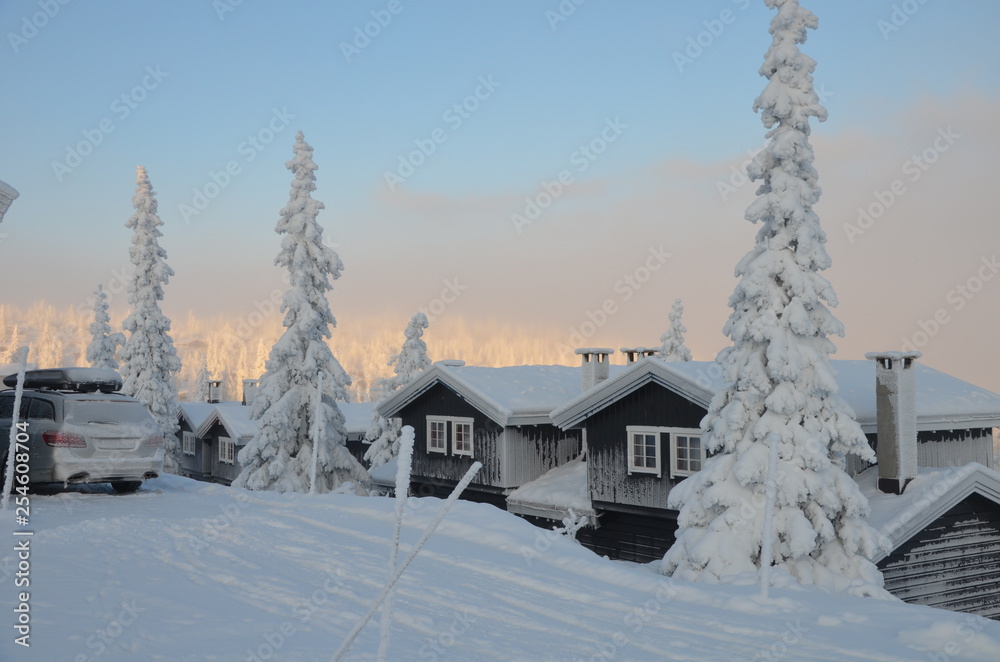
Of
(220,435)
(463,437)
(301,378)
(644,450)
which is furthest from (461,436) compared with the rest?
(220,435)

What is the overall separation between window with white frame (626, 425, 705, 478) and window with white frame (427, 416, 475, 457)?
743 cm

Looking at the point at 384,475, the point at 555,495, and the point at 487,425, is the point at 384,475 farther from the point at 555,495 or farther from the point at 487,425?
the point at 555,495

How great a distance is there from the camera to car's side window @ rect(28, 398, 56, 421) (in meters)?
13.2

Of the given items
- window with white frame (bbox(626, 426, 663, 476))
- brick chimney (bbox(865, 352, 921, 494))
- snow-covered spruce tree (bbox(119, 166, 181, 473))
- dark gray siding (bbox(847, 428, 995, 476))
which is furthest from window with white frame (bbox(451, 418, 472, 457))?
snow-covered spruce tree (bbox(119, 166, 181, 473))

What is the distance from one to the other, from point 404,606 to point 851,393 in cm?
1890

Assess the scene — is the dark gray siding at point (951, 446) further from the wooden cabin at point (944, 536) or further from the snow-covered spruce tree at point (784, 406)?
the snow-covered spruce tree at point (784, 406)

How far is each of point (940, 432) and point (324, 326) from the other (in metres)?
21.9

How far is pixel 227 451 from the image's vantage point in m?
46.8

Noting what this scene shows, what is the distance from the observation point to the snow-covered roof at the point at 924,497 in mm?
17466

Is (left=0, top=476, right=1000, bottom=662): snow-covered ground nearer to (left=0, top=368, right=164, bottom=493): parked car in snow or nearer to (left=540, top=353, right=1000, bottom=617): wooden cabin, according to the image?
(left=0, top=368, right=164, bottom=493): parked car in snow

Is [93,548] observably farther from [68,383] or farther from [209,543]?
[68,383]

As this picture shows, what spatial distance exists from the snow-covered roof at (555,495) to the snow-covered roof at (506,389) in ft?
6.61

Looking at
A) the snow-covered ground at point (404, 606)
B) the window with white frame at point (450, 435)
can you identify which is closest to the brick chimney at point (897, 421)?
the snow-covered ground at point (404, 606)

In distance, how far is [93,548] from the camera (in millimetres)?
8938
